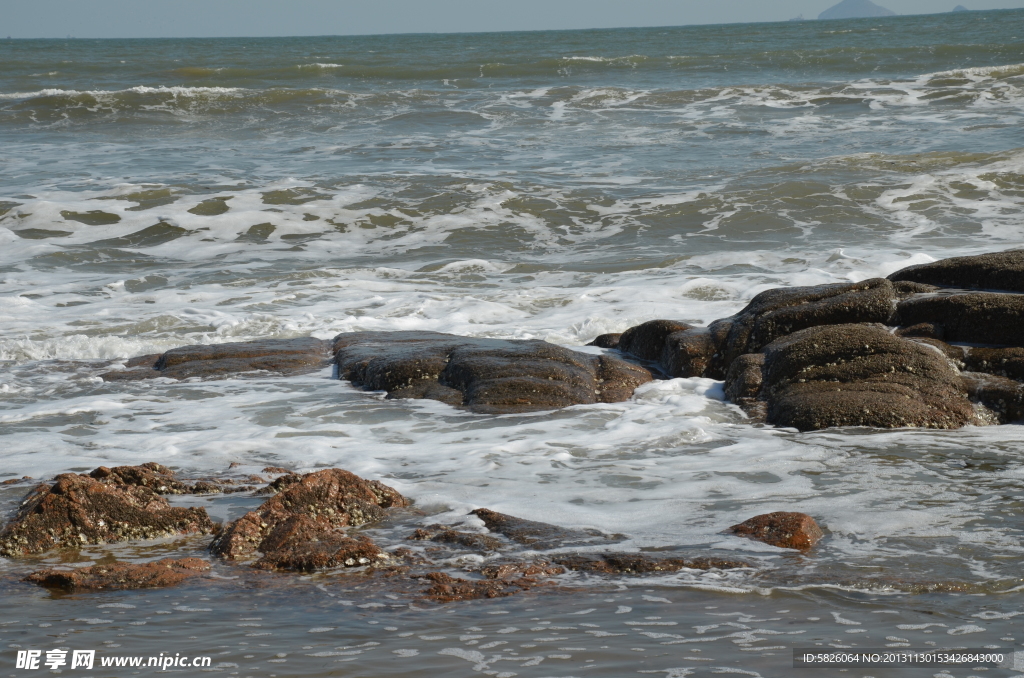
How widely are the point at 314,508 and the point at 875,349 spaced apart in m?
3.55

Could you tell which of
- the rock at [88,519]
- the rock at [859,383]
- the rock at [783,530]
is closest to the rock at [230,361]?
the rock at [88,519]

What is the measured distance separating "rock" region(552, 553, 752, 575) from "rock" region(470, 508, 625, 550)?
0.15 metres

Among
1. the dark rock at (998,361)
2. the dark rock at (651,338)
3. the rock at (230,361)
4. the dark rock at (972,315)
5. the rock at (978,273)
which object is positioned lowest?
the rock at (230,361)

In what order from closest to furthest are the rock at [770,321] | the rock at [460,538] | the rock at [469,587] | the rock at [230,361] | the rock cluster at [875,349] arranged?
the rock at [469,587], the rock at [460,538], the rock cluster at [875,349], the rock at [770,321], the rock at [230,361]

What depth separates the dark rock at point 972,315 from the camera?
235 inches

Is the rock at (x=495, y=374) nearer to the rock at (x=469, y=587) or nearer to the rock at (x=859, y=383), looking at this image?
the rock at (x=859, y=383)

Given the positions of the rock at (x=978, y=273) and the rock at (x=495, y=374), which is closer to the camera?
the rock at (x=495, y=374)

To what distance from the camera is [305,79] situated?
28.5 metres

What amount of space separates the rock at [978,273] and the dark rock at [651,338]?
1.73 m

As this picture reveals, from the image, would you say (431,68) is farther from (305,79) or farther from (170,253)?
(170,253)

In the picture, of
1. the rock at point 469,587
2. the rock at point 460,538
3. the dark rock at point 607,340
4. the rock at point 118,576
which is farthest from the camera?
the dark rock at point 607,340

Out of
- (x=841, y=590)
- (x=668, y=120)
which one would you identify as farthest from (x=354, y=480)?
(x=668, y=120)

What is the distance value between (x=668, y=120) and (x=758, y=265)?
10842 millimetres

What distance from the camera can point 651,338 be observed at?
7.16 m
